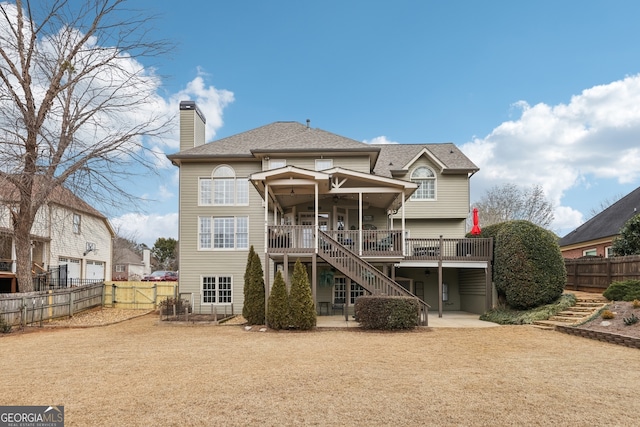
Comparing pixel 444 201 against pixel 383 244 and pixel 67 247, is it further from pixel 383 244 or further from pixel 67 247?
pixel 67 247

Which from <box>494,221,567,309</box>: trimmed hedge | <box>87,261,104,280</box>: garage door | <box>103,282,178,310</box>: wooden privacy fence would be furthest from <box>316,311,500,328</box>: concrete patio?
<box>87,261,104,280</box>: garage door

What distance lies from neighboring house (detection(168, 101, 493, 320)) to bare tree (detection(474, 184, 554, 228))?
23989 mm

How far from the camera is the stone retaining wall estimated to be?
1028 cm

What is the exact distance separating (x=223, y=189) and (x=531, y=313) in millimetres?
13491

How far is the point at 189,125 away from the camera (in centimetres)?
2080

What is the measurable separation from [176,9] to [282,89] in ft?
23.0

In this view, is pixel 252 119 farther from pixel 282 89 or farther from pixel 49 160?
pixel 49 160

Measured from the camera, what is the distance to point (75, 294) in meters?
18.7

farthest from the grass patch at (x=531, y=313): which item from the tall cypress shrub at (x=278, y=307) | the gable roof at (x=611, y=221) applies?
the gable roof at (x=611, y=221)

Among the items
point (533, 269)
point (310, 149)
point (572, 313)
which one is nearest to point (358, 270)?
point (533, 269)

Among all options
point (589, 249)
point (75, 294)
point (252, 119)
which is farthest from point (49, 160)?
point (589, 249)

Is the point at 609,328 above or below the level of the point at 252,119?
below

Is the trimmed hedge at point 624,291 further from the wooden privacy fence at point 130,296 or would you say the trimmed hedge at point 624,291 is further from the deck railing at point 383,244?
the wooden privacy fence at point 130,296

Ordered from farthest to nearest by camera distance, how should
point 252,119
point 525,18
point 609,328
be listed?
1. point 252,119
2. point 525,18
3. point 609,328
